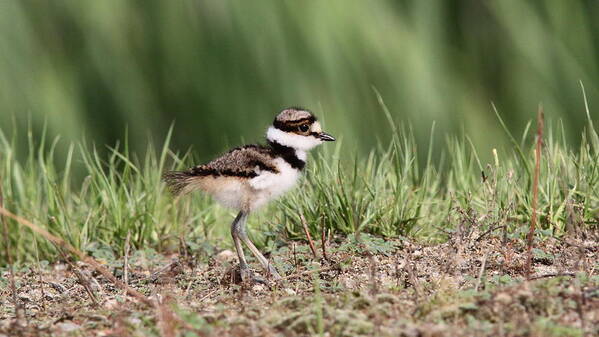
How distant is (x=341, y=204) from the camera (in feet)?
17.1

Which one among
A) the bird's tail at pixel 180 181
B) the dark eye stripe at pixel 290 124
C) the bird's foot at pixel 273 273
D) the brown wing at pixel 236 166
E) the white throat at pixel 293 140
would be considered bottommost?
the bird's foot at pixel 273 273

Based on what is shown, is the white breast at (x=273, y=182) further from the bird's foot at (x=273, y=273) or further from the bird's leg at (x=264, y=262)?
the bird's foot at (x=273, y=273)

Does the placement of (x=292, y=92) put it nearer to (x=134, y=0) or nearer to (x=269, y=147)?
(x=134, y=0)

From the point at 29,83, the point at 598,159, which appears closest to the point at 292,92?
the point at 29,83

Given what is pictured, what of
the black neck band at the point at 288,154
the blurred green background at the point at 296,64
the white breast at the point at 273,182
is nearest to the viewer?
the white breast at the point at 273,182

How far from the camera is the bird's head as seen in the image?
5043mm

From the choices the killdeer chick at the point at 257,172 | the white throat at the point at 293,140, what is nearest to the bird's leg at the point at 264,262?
the killdeer chick at the point at 257,172

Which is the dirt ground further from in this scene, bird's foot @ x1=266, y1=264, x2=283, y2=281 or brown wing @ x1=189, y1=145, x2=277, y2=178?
brown wing @ x1=189, y1=145, x2=277, y2=178

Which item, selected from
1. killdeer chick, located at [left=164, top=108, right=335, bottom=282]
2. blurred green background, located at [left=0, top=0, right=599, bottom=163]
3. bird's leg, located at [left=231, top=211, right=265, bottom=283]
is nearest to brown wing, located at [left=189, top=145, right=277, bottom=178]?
killdeer chick, located at [left=164, top=108, right=335, bottom=282]

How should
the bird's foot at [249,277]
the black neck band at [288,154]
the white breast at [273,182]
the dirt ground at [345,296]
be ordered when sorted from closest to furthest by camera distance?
the dirt ground at [345,296] → the bird's foot at [249,277] → the white breast at [273,182] → the black neck band at [288,154]

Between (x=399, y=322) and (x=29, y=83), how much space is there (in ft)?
14.9

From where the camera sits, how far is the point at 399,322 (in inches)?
137

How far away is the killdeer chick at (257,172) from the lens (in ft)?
16.0

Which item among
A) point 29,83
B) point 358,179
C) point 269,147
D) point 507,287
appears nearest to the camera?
point 507,287
